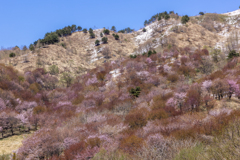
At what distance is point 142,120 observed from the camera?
13.7 meters

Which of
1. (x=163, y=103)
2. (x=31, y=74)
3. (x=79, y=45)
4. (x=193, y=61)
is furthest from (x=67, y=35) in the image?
(x=163, y=103)

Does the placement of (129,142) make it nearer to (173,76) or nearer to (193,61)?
(173,76)

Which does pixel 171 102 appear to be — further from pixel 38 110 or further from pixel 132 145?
pixel 38 110

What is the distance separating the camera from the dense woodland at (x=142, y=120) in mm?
7637

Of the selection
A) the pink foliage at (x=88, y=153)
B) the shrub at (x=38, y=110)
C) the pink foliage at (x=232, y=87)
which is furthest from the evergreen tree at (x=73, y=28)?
the pink foliage at (x=88, y=153)

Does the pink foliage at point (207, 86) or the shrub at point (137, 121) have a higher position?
the pink foliage at point (207, 86)

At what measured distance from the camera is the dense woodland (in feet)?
25.1

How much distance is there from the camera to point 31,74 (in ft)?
141

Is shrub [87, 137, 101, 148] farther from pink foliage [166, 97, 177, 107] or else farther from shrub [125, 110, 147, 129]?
pink foliage [166, 97, 177, 107]

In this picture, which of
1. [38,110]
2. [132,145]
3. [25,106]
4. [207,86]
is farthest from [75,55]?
[132,145]

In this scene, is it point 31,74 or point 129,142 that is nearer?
point 129,142

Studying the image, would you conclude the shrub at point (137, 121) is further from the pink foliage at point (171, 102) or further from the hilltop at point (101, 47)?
the hilltop at point (101, 47)

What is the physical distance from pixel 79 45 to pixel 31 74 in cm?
4709

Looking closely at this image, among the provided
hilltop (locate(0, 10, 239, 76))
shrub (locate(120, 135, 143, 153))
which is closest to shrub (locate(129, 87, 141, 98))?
shrub (locate(120, 135, 143, 153))
